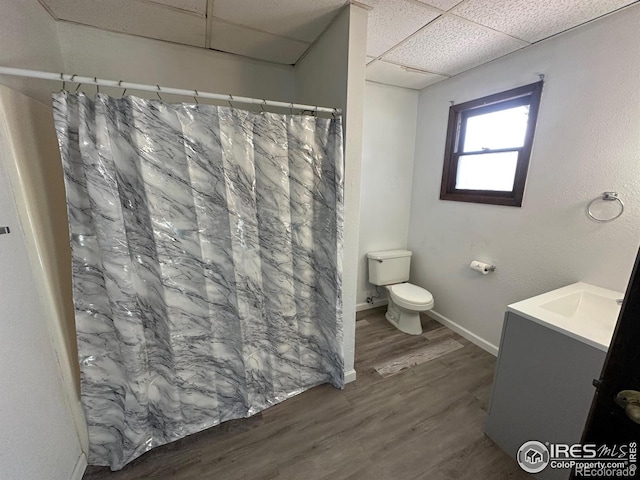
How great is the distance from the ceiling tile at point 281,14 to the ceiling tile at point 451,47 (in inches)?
24.5

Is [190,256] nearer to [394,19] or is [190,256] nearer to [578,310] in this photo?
[394,19]

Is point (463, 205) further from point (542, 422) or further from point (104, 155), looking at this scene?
point (104, 155)

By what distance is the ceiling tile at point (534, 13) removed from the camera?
1312 millimetres

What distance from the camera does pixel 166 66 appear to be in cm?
172

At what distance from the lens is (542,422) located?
48.0 inches

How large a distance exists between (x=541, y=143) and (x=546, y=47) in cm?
61

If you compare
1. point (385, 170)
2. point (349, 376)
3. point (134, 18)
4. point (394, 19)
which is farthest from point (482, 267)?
point (134, 18)

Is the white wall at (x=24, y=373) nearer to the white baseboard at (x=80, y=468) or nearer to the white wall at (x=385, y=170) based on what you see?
the white baseboard at (x=80, y=468)

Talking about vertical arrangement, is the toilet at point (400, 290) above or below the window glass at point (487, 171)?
below

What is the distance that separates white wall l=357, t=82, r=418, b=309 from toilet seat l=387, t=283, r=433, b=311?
420 mm

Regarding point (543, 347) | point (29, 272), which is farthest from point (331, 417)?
point (29, 272)

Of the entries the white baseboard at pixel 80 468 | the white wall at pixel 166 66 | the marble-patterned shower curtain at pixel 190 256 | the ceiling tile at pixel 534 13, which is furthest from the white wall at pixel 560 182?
the white baseboard at pixel 80 468

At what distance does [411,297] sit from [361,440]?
4.06 ft

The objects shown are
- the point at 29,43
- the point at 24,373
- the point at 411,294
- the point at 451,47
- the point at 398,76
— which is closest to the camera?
the point at 24,373
